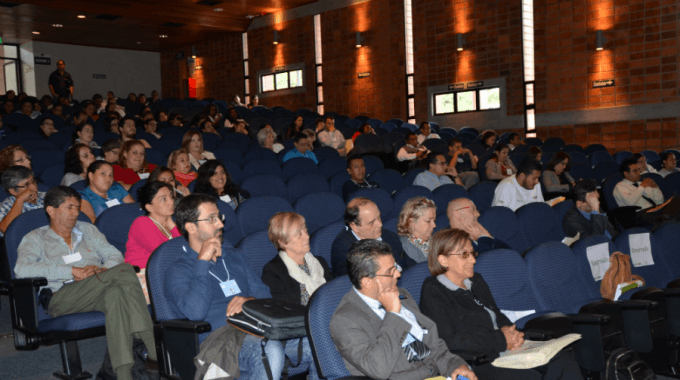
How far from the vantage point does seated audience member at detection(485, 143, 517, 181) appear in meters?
7.18

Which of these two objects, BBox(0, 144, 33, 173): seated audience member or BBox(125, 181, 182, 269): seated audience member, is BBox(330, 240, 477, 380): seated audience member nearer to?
BBox(125, 181, 182, 269): seated audience member

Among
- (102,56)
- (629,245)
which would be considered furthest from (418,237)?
(102,56)

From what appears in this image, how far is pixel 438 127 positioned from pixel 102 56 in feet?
40.3

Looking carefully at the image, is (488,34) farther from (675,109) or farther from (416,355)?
(416,355)

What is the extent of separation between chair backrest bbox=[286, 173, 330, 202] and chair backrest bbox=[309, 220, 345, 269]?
73.6 inches

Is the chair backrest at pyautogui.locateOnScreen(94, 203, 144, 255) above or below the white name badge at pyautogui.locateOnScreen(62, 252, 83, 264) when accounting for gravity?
above

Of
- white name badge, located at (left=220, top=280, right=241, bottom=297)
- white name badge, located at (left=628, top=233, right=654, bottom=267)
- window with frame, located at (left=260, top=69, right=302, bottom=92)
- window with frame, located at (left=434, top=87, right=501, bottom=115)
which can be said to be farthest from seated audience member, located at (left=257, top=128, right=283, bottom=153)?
window with frame, located at (left=260, top=69, right=302, bottom=92)

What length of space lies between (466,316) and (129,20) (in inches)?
A: 596

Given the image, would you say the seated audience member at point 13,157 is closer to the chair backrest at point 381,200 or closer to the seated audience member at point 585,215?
the chair backrest at point 381,200

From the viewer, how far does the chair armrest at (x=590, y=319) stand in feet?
8.21

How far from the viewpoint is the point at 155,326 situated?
2352 millimetres

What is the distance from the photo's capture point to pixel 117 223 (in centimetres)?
337

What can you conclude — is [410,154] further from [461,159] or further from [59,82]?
[59,82]

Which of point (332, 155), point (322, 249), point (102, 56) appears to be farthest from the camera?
point (102, 56)
